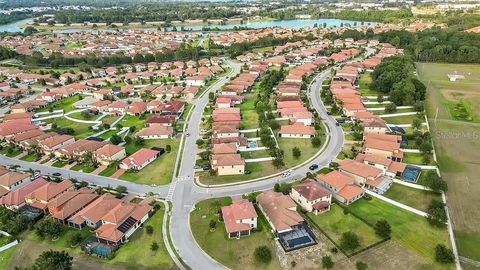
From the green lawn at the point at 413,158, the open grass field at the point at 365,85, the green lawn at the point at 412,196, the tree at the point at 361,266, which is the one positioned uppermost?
the open grass field at the point at 365,85

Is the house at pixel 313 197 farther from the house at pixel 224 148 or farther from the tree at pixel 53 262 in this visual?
the tree at pixel 53 262

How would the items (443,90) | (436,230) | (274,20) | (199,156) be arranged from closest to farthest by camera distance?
(436,230)
(199,156)
(443,90)
(274,20)

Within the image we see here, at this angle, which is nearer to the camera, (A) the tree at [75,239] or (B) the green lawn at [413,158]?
(A) the tree at [75,239]

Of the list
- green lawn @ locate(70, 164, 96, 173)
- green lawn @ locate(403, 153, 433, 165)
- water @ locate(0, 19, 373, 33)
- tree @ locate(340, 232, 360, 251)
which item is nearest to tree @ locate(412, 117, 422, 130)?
green lawn @ locate(403, 153, 433, 165)

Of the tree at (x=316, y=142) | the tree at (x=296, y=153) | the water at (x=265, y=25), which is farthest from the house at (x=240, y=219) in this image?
the water at (x=265, y=25)

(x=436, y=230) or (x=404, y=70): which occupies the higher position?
(x=404, y=70)

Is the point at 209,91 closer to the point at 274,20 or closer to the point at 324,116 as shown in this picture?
the point at 324,116

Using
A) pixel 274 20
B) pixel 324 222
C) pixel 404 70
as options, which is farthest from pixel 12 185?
pixel 274 20
